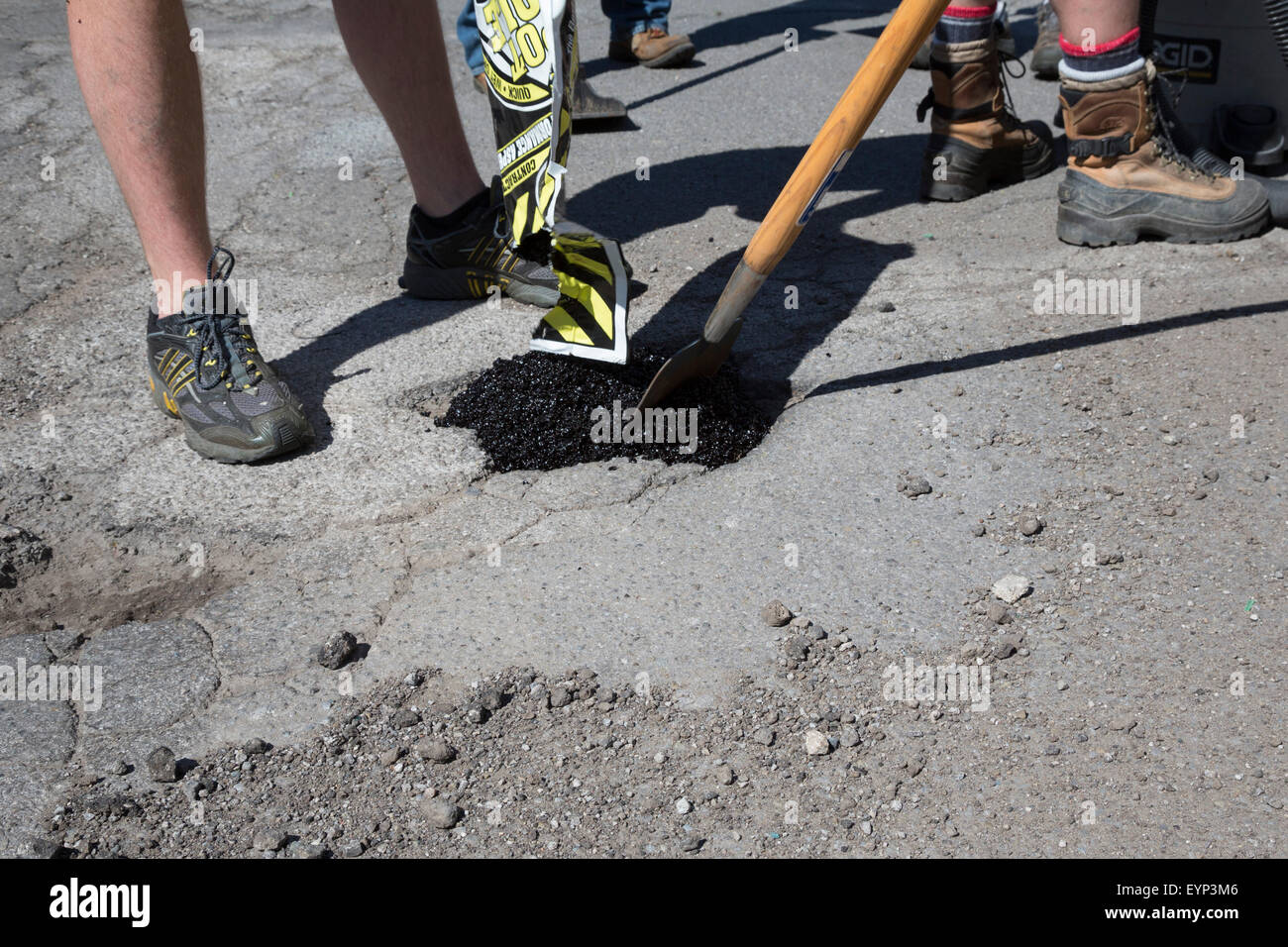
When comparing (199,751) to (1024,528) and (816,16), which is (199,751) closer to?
(1024,528)

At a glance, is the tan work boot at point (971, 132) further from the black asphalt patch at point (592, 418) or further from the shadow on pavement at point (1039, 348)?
the black asphalt patch at point (592, 418)

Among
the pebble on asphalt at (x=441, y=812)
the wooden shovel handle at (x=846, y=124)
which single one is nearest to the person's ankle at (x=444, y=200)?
the wooden shovel handle at (x=846, y=124)

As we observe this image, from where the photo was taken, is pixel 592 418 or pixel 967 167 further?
pixel 967 167

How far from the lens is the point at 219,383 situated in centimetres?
222

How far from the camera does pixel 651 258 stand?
2.99m

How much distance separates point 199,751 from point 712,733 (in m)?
0.72

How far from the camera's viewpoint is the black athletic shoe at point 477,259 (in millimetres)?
2729

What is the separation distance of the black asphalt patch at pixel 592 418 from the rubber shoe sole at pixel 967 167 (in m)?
1.33

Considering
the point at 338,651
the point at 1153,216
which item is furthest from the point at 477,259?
the point at 1153,216

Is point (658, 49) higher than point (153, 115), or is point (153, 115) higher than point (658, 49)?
point (153, 115)

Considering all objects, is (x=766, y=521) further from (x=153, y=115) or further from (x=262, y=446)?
(x=153, y=115)

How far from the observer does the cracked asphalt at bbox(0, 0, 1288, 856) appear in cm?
155

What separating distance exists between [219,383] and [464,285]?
750mm

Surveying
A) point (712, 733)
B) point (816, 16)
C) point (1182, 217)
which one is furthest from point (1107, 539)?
point (816, 16)
